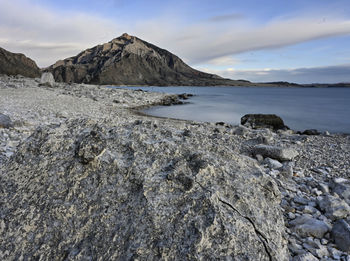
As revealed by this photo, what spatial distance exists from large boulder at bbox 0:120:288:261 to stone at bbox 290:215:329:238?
2.94 feet

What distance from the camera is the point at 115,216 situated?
2088 mm

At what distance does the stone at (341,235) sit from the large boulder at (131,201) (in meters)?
1.01

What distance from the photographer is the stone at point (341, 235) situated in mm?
2758

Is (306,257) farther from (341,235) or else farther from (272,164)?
(272,164)

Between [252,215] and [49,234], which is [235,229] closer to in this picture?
[252,215]

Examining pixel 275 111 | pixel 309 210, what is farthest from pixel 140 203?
pixel 275 111

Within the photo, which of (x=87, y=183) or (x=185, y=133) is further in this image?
(x=185, y=133)

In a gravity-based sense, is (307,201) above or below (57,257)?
below

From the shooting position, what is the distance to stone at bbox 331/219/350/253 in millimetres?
2758

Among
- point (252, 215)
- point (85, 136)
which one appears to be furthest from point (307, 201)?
point (85, 136)

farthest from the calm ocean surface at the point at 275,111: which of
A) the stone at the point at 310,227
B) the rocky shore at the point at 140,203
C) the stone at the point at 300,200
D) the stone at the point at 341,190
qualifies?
the rocky shore at the point at 140,203

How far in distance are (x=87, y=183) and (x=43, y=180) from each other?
49cm

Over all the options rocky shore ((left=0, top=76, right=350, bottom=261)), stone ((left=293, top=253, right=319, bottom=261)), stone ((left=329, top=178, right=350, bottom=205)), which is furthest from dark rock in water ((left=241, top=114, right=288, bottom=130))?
stone ((left=293, top=253, right=319, bottom=261))

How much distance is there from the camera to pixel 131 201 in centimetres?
215
